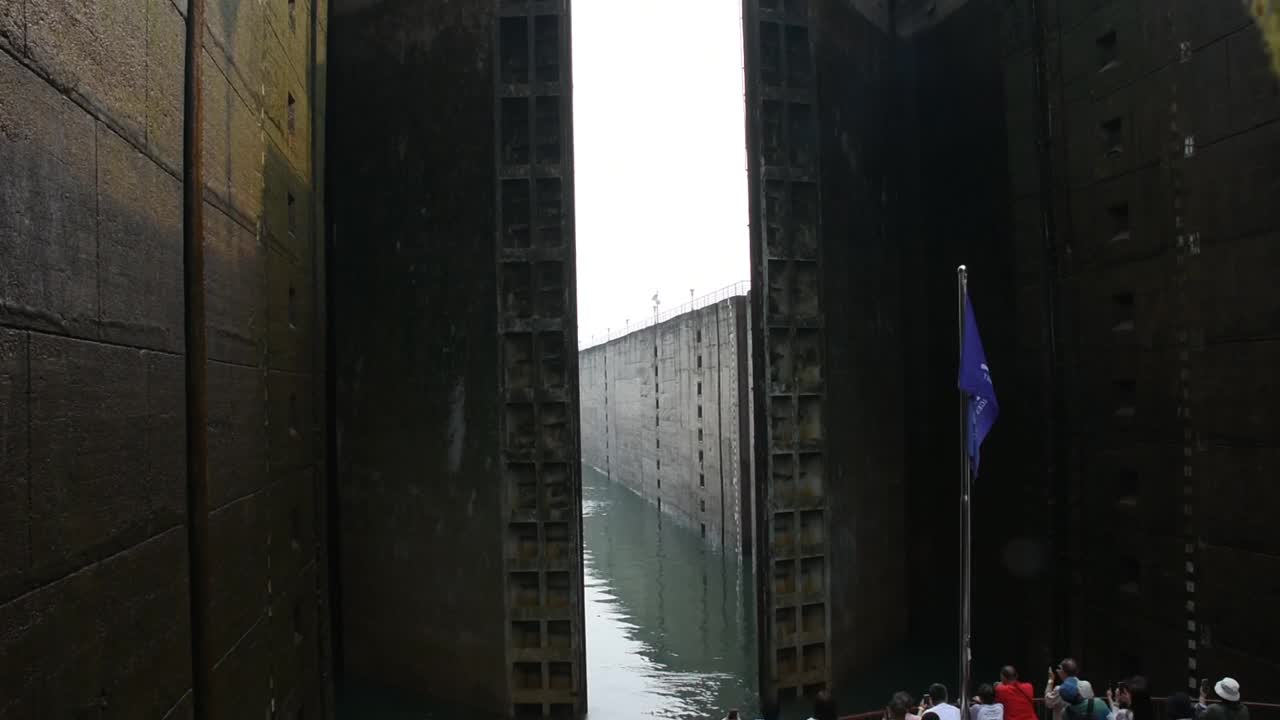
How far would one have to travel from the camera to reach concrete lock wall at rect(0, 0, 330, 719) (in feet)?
13.3

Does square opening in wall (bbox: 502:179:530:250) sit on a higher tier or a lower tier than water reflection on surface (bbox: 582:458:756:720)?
higher

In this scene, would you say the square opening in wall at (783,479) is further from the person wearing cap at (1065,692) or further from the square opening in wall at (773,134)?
the person wearing cap at (1065,692)

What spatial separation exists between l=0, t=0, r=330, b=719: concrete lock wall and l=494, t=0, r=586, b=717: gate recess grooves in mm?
3618

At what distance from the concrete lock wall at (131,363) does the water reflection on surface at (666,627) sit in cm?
664

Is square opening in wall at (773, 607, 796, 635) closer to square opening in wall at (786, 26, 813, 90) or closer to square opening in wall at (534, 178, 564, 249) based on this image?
square opening in wall at (534, 178, 564, 249)

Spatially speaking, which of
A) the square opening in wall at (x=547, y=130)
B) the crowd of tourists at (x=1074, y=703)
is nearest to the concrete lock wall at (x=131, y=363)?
the square opening in wall at (x=547, y=130)

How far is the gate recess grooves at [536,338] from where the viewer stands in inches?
504

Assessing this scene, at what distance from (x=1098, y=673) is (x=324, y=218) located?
10775 millimetres

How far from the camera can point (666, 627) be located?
19734 millimetres

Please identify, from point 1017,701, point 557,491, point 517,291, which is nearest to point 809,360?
point 557,491

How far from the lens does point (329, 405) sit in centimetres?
1311

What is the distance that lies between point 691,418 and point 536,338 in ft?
62.1

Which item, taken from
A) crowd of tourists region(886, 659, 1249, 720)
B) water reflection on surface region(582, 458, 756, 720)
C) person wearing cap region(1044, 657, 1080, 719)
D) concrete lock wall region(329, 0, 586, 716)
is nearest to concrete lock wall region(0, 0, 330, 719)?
concrete lock wall region(329, 0, 586, 716)

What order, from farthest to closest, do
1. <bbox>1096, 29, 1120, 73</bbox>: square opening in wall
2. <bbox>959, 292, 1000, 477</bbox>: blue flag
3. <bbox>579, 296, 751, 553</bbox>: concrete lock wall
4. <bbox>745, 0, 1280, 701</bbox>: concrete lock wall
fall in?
1. <bbox>579, 296, 751, 553</bbox>: concrete lock wall
2. <bbox>1096, 29, 1120, 73</bbox>: square opening in wall
3. <bbox>745, 0, 1280, 701</bbox>: concrete lock wall
4. <bbox>959, 292, 1000, 477</bbox>: blue flag
